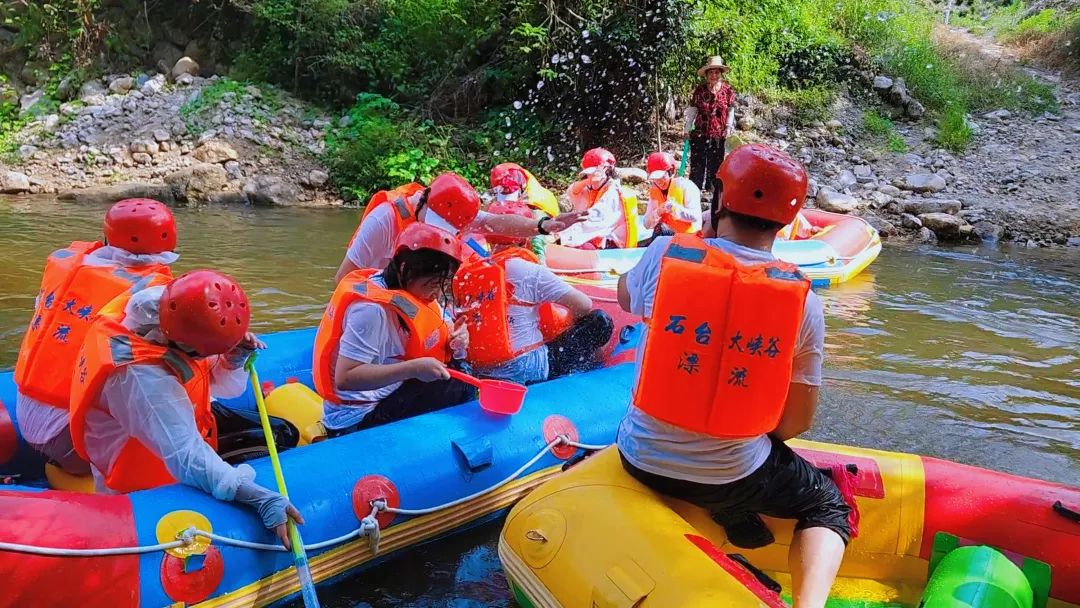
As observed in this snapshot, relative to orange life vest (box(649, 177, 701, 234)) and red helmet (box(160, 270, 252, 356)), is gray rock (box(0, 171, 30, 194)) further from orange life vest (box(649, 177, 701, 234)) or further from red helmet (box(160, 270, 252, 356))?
red helmet (box(160, 270, 252, 356))

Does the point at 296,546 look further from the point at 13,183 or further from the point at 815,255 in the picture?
the point at 13,183

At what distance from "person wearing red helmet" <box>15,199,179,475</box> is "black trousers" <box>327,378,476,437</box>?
96 centimetres

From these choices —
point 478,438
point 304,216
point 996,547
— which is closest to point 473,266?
point 478,438

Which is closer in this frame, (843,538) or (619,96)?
(843,538)

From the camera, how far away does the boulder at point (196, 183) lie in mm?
11383

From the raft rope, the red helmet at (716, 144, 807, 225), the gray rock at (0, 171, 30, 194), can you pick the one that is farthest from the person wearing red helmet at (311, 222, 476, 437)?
the gray rock at (0, 171, 30, 194)

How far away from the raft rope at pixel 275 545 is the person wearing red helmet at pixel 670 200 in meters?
4.12

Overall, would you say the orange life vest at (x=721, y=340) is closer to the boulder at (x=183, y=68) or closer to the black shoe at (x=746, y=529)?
the black shoe at (x=746, y=529)

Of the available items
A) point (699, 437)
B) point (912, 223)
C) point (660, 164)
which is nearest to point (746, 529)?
point (699, 437)

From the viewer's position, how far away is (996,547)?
273 cm

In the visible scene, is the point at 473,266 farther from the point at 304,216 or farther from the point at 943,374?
the point at 304,216

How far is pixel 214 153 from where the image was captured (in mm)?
12219

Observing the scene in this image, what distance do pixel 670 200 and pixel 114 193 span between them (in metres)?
7.93

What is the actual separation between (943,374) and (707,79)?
15.4ft
